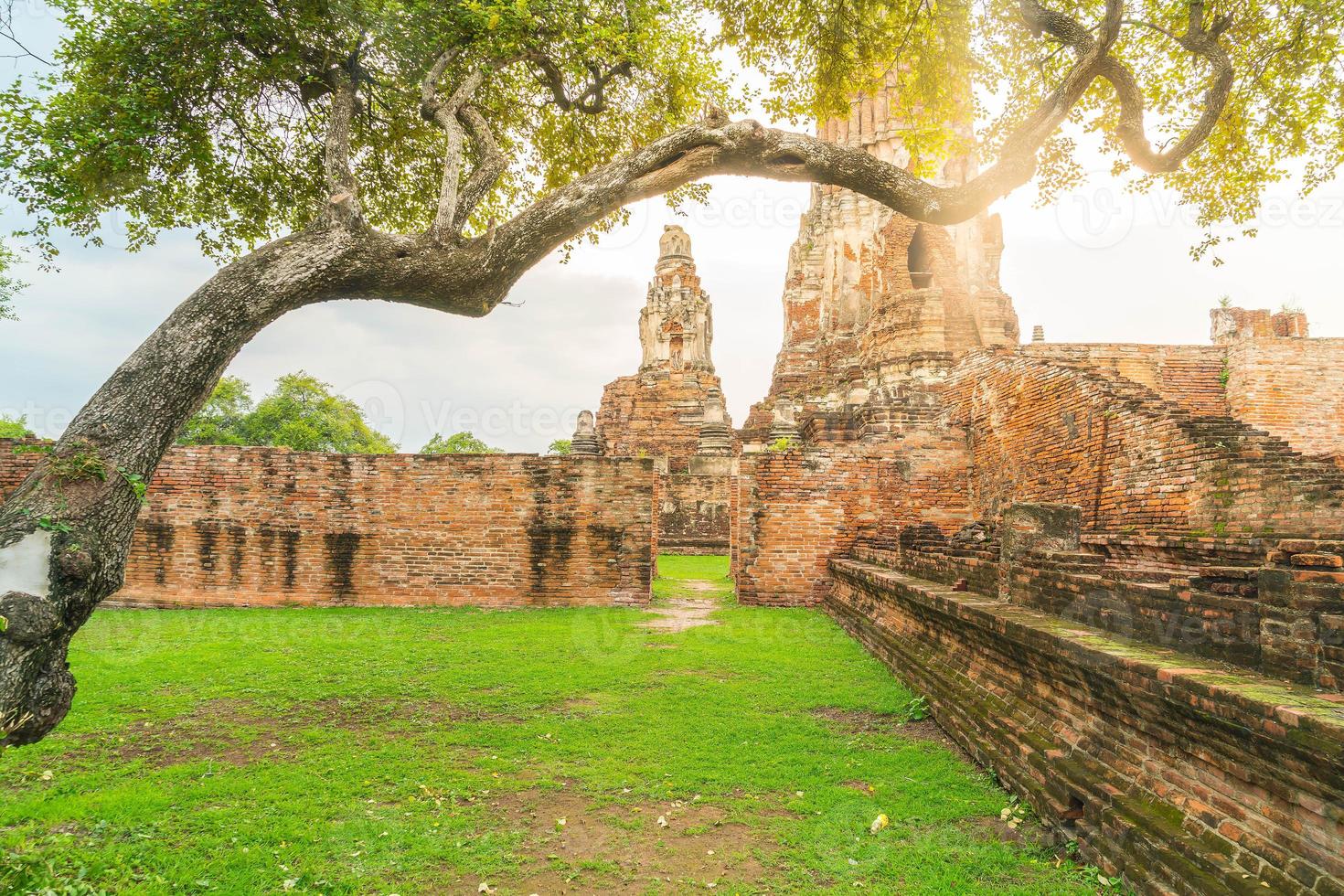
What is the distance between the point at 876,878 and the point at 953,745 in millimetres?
1696

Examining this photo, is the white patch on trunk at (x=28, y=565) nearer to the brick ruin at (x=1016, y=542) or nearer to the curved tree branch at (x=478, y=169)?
the curved tree branch at (x=478, y=169)

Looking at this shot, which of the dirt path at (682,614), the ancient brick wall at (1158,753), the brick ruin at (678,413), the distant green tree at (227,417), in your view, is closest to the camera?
the ancient brick wall at (1158,753)

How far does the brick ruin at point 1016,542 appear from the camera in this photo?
220 cm

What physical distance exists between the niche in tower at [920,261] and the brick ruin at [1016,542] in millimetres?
150

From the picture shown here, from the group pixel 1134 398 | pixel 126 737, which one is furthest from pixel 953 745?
pixel 1134 398

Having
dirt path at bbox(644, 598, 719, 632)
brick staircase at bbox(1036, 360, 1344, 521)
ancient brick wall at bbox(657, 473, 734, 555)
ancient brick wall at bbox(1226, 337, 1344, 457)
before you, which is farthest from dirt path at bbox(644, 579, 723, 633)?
ancient brick wall at bbox(1226, 337, 1344, 457)

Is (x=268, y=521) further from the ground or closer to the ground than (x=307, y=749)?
further from the ground

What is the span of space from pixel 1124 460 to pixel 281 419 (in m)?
37.4

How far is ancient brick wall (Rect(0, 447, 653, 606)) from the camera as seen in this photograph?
9680mm

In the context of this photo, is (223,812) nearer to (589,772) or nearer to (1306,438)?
(589,772)

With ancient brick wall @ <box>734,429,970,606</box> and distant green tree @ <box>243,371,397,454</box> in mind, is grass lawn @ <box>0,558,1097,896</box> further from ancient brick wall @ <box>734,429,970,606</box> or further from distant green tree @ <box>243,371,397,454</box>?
distant green tree @ <box>243,371,397,454</box>

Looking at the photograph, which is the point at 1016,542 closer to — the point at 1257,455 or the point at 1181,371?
the point at 1257,455

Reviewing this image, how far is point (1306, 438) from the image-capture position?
1288 centimetres

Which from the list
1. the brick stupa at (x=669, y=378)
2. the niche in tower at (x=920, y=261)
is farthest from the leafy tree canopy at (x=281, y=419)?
the niche in tower at (x=920, y=261)
